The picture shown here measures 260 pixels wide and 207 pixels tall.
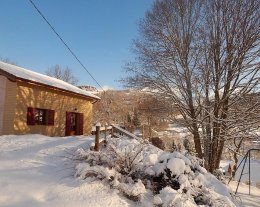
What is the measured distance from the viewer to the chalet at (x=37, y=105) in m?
15.0

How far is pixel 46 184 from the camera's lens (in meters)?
5.91

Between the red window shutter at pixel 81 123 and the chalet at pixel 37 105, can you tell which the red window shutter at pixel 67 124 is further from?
the red window shutter at pixel 81 123

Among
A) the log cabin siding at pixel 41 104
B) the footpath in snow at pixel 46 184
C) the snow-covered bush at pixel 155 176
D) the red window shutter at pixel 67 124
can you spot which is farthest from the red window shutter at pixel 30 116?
the snow-covered bush at pixel 155 176

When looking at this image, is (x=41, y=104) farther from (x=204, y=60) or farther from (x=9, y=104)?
(x=204, y=60)

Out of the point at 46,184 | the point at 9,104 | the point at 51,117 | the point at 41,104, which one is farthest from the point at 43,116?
the point at 46,184

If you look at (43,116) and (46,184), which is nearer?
(46,184)

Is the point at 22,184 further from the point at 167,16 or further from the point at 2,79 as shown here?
the point at 167,16

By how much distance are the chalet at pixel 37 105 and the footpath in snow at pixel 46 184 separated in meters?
7.50

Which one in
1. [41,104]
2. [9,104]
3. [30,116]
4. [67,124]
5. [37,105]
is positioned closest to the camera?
[9,104]

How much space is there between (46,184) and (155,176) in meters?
2.31

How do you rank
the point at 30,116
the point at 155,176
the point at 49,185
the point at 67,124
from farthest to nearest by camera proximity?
the point at 67,124 → the point at 30,116 → the point at 155,176 → the point at 49,185

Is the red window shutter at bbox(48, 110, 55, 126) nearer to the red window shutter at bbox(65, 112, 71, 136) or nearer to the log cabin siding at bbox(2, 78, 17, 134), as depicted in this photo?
the red window shutter at bbox(65, 112, 71, 136)

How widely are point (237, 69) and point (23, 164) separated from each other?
10.4 m

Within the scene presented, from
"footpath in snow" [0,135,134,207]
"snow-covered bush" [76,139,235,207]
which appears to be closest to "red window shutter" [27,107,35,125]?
"footpath in snow" [0,135,134,207]
